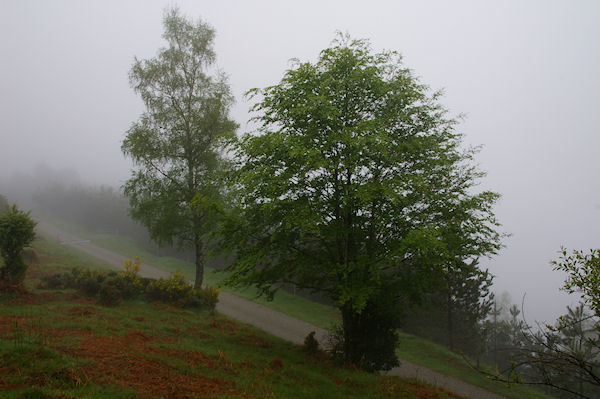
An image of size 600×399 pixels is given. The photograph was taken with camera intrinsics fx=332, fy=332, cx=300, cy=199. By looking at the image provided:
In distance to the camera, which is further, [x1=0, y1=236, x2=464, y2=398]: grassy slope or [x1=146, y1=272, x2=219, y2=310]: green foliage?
[x1=146, y1=272, x2=219, y2=310]: green foliage

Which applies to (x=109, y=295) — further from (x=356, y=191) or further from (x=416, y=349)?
(x=416, y=349)

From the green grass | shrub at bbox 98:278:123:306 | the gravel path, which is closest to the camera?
the gravel path

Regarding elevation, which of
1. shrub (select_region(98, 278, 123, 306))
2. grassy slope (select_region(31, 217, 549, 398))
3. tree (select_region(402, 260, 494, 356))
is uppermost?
tree (select_region(402, 260, 494, 356))

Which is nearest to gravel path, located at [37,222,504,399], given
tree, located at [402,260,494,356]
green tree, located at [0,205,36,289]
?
tree, located at [402,260,494,356]

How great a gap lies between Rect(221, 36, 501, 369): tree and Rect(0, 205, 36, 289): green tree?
8564 millimetres

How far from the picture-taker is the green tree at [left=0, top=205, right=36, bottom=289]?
12793mm

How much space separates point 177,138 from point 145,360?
13148 mm

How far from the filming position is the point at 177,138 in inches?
729

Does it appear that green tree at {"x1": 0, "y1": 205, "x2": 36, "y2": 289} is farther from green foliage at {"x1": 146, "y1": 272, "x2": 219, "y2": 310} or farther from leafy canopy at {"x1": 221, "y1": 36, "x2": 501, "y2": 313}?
leafy canopy at {"x1": 221, "y1": 36, "x2": 501, "y2": 313}

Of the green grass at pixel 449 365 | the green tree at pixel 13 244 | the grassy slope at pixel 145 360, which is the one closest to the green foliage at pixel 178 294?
the grassy slope at pixel 145 360

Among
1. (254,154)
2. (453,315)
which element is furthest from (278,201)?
(453,315)

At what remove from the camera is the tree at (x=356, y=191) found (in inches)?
388

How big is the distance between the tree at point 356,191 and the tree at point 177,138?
740cm

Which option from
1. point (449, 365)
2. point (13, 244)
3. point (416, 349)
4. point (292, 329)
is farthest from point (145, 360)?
point (416, 349)
